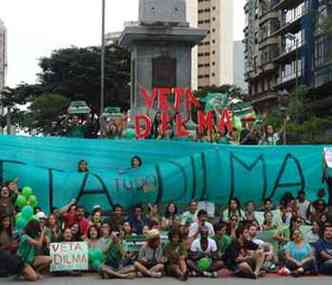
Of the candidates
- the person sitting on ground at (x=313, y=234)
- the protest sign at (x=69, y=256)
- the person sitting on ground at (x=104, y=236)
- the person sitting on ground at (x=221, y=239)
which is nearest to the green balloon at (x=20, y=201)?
the protest sign at (x=69, y=256)

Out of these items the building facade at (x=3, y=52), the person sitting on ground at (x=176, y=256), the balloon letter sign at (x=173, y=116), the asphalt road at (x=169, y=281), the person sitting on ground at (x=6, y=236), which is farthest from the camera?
the building facade at (x=3, y=52)

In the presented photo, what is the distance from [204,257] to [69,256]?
2.24 metres

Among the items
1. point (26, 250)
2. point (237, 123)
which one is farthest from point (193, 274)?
point (237, 123)

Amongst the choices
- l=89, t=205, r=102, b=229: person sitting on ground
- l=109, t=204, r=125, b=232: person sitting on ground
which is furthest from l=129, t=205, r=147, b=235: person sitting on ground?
l=89, t=205, r=102, b=229: person sitting on ground

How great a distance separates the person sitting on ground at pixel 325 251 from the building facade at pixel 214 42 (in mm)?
131786

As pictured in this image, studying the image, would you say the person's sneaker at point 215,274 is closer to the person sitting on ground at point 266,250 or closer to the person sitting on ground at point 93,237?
the person sitting on ground at point 266,250

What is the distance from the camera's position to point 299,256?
12.4m

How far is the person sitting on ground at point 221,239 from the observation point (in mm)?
12281

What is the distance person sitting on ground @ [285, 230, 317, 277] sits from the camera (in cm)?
1223

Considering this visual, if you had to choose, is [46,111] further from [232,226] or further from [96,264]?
[96,264]

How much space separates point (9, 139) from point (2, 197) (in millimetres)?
2121

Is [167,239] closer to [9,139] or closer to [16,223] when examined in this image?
[16,223]

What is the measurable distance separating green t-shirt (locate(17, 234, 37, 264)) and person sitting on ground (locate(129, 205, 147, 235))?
2024 mm

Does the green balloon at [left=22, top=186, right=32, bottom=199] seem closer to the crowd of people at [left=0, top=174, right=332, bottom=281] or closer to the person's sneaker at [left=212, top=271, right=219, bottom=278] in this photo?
the crowd of people at [left=0, top=174, right=332, bottom=281]
